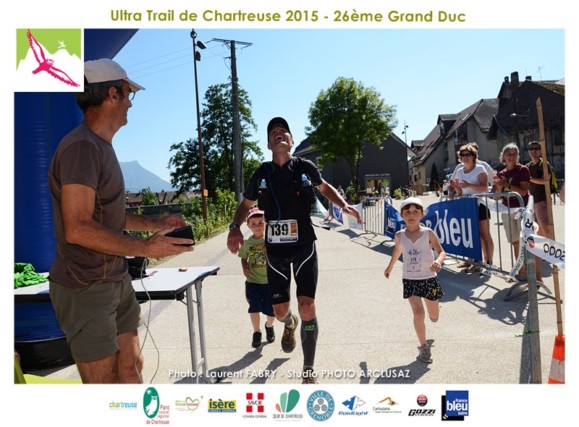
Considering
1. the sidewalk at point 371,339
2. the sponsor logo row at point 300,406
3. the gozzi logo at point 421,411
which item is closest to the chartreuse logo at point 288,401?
the sponsor logo row at point 300,406

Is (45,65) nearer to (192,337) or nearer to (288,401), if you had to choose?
(192,337)

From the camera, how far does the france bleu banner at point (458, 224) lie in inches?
250

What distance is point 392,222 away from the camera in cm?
1015

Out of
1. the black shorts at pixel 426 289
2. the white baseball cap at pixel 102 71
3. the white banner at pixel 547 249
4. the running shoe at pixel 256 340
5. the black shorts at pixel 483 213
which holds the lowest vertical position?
the running shoe at pixel 256 340

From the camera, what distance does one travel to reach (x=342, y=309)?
198 inches

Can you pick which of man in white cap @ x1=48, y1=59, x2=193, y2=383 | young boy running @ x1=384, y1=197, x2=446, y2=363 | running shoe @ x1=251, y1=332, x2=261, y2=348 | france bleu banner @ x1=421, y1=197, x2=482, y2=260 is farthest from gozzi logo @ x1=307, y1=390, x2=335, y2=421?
france bleu banner @ x1=421, y1=197, x2=482, y2=260

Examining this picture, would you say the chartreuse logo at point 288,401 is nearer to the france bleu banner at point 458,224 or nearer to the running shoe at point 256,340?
the running shoe at point 256,340

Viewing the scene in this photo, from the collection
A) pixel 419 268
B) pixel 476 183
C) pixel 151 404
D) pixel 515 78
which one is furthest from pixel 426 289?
pixel 515 78

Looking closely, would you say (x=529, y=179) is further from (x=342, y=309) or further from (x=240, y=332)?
(x=240, y=332)

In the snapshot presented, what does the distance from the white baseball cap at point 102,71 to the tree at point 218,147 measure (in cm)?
160

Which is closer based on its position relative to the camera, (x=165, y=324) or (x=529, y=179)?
(x=165, y=324)
